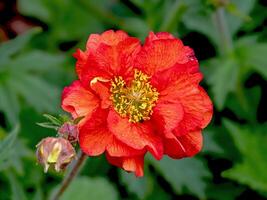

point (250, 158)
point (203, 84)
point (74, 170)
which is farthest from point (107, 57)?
point (203, 84)

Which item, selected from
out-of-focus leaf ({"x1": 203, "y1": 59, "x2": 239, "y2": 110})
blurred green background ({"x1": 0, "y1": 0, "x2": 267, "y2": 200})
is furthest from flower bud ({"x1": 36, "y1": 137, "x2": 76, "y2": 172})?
out-of-focus leaf ({"x1": 203, "y1": 59, "x2": 239, "y2": 110})

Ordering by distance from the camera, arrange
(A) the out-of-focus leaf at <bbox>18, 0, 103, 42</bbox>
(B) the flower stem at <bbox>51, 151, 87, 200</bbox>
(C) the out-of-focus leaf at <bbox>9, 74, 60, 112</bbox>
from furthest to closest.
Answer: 1. (A) the out-of-focus leaf at <bbox>18, 0, 103, 42</bbox>
2. (C) the out-of-focus leaf at <bbox>9, 74, 60, 112</bbox>
3. (B) the flower stem at <bbox>51, 151, 87, 200</bbox>

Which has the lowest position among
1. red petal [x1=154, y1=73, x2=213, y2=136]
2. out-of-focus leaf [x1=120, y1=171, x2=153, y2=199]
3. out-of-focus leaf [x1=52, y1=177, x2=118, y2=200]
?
out-of-focus leaf [x1=52, y1=177, x2=118, y2=200]

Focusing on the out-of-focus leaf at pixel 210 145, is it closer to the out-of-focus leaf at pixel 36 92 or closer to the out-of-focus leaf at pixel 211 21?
the out-of-focus leaf at pixel 211 21

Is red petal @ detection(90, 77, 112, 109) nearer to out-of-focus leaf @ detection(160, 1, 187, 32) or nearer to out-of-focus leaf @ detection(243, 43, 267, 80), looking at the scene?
out-of-focus leaf @ detection(160, 1, 187, 32)

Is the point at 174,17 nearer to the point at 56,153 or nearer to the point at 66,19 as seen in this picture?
the point at 66,19

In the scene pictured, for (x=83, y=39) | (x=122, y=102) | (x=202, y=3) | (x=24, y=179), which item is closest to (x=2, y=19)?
(x=83, y=39)
